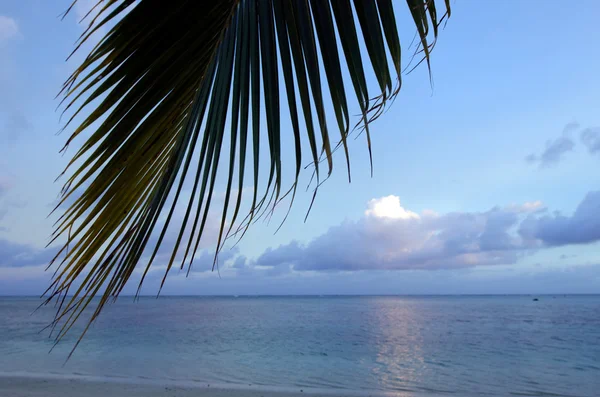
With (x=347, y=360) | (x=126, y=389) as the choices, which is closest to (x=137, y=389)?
(x=126, y=389)

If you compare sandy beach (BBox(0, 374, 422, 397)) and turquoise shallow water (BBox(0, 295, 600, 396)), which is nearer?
sandy beach (BBox(0, 374, 422, 397))

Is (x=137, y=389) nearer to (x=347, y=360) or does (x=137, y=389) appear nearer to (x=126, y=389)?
(x=126, y=389)

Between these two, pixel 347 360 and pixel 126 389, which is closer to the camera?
pixel 126 389

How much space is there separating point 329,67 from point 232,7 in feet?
0.82

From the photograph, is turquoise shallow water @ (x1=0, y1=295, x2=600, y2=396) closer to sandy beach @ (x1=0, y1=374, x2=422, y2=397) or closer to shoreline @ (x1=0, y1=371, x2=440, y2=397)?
shoreline @ (x1=0, y1=371, x2=440, y2=397)

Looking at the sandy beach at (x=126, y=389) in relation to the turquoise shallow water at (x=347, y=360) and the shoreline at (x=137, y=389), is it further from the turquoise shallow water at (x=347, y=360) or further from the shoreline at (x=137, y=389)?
the turquoise shallow water at (x=347, y=360)

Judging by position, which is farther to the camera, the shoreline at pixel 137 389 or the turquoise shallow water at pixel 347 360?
the turquoise shallow water at pixel 347 360

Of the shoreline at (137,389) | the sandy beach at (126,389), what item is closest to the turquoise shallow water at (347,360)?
the shoreline at (137,389)

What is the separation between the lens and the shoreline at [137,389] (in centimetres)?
1068

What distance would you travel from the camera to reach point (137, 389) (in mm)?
11336

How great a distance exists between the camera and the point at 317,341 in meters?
25.3

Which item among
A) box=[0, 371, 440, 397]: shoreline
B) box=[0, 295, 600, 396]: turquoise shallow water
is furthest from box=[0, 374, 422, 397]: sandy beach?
box=[0, 295, 600, 396]: turquoise shallow water

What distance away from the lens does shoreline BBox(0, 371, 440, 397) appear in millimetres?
10680

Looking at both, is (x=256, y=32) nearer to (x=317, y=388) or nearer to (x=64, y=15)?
(x=64, y=15)
